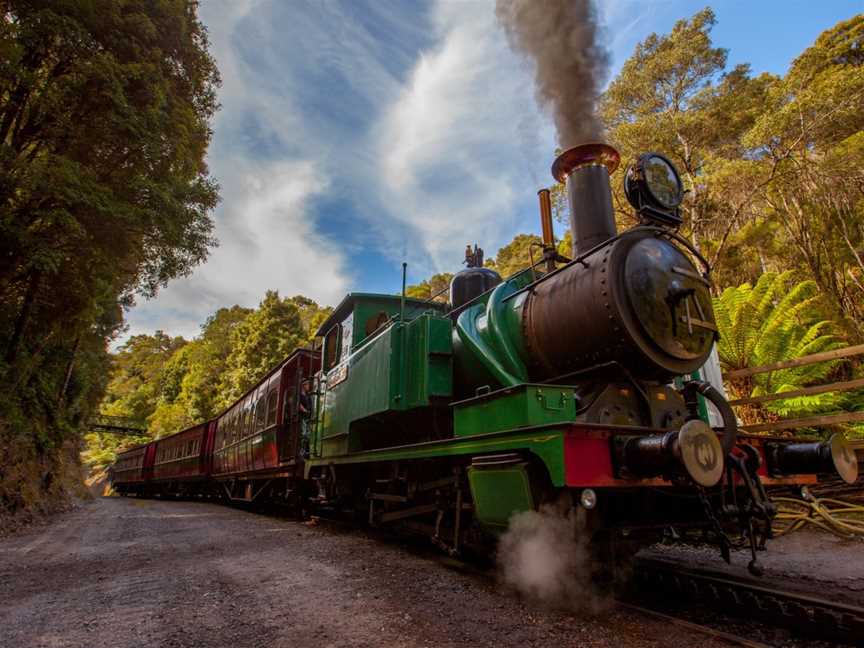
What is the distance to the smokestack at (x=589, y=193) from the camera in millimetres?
4148

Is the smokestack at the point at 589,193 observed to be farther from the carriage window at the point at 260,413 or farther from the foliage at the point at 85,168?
the carriage window at the point at 260,413

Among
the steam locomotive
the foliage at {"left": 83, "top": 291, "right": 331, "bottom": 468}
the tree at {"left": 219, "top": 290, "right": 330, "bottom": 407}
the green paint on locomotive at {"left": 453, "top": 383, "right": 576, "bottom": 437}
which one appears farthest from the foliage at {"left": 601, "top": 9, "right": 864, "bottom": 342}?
the tree at {"left": 219, "top": 290, "right": 330, "bottom": 407}

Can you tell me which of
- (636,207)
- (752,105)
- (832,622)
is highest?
(752,105)

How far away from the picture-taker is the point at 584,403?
3.41 m

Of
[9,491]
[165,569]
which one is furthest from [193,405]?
[165,569]

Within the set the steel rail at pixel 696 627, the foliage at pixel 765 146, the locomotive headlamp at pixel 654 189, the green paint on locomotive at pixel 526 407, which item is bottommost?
the steel rail at pixel 696 627

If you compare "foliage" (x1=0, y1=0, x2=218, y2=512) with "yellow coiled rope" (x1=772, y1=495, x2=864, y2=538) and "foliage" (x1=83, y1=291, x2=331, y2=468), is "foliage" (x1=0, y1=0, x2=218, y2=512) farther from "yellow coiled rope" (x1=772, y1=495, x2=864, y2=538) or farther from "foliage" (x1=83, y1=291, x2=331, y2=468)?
"foliage" (x1=83, y1=291, x2=331, y2=468)

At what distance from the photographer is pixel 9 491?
32.8ft

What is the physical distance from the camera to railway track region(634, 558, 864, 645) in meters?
2.48

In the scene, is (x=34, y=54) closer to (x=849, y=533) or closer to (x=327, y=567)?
(x=327, y=567)

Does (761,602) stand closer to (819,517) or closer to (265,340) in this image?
(819,517)

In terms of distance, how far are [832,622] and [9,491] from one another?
13.1m

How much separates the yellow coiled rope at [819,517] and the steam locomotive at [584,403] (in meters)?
1.73

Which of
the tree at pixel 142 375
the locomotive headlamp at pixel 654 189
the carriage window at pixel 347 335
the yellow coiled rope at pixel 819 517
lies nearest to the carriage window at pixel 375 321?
the carriage window at pixel 347 335
